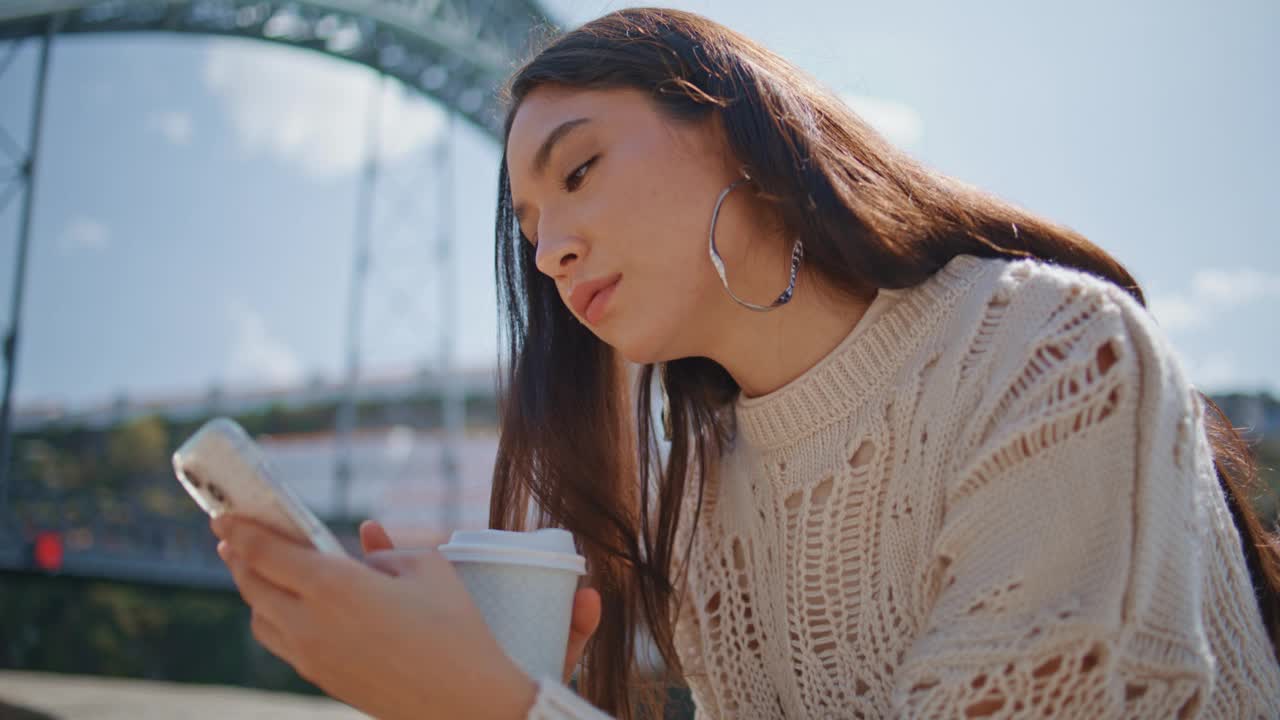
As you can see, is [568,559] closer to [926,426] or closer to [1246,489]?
[926,426]

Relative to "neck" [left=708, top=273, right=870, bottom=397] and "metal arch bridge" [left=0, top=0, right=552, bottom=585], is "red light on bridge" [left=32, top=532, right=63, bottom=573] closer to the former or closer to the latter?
"metal arch bridge" [left=0, top=0, right=552, bottom=585]

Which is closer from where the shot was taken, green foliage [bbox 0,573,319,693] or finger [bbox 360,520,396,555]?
finger [bbox 360,520,396,555]

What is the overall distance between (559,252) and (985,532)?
73 centimetres

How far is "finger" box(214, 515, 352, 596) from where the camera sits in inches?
33.7

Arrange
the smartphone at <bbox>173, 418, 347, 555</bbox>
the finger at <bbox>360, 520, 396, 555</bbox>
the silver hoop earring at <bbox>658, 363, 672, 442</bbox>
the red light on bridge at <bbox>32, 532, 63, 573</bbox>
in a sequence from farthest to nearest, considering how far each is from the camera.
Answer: the red light on bridge at <bbox>32, 532, 63, 573</bbox>
the silver hoop earring at <bbox>658, 363, 672, 442</bbox>
the finger at <bbox>360, 520, 396, 555</bbox>
the smartphone at <bbox>173, 418, 347, 555</bbox>

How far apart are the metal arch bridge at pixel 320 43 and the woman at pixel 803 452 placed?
6550 mm

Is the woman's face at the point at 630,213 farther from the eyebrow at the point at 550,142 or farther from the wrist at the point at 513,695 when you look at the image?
the wrist at the point at 513,695

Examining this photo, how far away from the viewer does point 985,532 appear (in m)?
1.09

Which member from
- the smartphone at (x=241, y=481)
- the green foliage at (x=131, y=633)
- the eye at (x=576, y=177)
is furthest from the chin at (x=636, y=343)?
the green foliage at (x=131, y=633)

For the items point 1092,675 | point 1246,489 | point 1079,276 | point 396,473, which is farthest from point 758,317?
point 396,473

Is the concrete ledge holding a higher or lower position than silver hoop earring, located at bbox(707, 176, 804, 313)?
lower

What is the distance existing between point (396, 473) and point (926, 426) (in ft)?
59.9

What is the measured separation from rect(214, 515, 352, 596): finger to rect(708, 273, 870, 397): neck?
820 mm

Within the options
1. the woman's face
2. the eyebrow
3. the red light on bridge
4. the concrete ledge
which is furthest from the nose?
the red light on bridge
